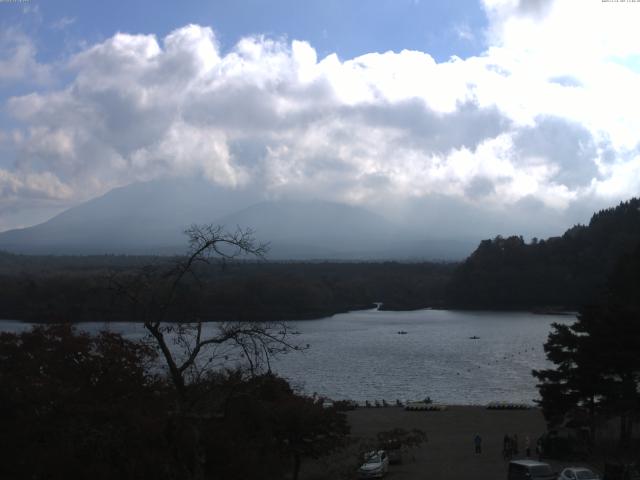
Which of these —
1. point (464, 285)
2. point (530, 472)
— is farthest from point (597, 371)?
point (464, 285)

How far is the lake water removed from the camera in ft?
76.6

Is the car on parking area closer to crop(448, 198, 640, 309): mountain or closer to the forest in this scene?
the forest

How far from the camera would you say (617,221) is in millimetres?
59875

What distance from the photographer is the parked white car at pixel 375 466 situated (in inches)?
415

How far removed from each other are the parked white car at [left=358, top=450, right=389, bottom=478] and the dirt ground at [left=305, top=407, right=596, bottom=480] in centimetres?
17

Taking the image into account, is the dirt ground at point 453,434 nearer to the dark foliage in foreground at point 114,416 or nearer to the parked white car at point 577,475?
the parked white car at point 577,475

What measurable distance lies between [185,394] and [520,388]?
2079cm

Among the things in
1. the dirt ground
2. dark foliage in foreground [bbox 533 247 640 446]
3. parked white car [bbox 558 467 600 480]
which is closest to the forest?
the dirt ground

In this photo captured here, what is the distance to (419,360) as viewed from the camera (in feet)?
102

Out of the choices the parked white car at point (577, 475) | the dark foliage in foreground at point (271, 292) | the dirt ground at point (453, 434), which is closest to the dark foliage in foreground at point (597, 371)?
the dirt ground at point (453, 434)

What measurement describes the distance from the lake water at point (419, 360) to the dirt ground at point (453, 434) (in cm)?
240

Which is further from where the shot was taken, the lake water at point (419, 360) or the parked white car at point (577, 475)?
the lake water at point (419, 360)

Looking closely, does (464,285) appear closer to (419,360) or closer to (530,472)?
(419,360)

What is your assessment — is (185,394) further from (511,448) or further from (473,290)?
(473,290)
